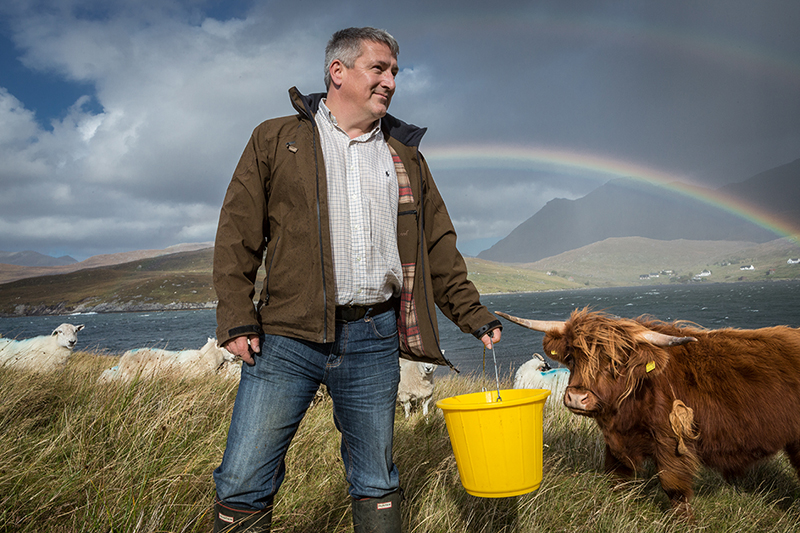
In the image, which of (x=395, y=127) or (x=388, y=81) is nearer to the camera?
(x=388, y=81)

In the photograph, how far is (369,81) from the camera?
229 cm

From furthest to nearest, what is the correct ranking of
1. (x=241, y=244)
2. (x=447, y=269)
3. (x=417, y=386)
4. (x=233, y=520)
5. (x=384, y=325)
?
(x=417, y=386)
(x=447, y=269)
(x=384, y=325)
(x=241, y=244)
(x=233, y=520)

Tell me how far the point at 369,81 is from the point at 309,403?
5.28ft

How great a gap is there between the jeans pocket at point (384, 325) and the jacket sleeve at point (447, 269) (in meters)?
0.43

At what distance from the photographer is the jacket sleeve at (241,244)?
6.44 ft

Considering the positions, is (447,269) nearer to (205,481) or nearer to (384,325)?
(384,325)

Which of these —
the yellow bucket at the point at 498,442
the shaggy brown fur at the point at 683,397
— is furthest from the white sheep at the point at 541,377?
the yellow bucket at the point at 498,442

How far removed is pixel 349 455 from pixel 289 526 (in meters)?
0.91

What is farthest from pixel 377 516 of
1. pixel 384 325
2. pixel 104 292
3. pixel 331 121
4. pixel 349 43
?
pixel 104 292

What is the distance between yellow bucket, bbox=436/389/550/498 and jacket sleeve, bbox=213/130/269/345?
1.04 meters

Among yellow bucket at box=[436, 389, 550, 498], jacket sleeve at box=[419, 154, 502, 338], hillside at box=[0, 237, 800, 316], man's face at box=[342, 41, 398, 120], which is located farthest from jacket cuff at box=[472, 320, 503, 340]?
hillside at box=[0, 237, 800, 316]

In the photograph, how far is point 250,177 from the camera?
2111 mm

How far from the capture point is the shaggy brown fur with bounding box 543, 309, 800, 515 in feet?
10.8

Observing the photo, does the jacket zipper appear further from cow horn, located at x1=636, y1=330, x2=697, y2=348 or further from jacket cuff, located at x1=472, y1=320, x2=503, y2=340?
cow horn, located at x1=636, y1=330, x2=697, y2=348
